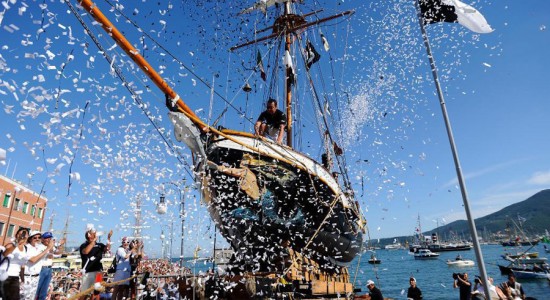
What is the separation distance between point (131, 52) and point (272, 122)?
5.62m

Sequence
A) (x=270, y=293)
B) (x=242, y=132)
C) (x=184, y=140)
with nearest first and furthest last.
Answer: (x=270, y=293) → (x=184, y=140) → (x=242, y=132)

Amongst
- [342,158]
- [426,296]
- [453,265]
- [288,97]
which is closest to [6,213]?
[288,97]

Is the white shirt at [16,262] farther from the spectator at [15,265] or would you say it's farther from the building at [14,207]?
the building at [14,207]

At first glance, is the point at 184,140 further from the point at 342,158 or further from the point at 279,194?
the point at 342,158

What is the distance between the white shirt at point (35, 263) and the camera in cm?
516

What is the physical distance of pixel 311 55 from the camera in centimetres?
1794

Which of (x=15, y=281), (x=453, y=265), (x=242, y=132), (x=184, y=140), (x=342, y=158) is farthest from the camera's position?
(x=453, y=265)

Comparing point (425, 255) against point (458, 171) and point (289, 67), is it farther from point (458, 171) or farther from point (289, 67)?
point (458, 171)

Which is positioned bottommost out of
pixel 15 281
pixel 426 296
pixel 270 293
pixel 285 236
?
pixel 426 296

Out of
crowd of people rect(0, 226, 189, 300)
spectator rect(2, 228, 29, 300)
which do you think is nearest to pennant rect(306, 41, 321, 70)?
crowd of people rect(0, 226, 189, 300)

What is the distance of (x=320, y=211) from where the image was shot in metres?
11.1

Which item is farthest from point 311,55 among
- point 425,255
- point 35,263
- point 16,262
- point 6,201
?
point 425,255

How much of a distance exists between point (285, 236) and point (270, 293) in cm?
284

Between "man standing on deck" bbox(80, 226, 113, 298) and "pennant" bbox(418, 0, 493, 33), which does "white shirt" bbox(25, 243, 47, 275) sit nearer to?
"man standing on deck" bbox(80, 226, 113, 298)
